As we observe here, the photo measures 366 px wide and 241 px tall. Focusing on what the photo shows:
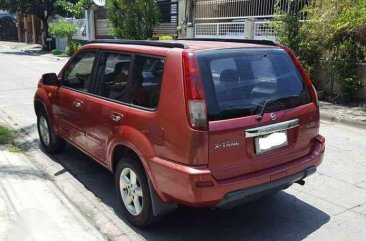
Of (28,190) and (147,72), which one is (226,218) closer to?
(147,72)

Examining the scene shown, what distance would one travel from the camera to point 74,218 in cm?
412

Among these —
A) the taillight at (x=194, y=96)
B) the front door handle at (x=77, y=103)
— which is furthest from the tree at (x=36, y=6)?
the taillight at (x=194, y=96)

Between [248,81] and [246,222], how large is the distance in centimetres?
136

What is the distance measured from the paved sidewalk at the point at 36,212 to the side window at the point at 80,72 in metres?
1.20

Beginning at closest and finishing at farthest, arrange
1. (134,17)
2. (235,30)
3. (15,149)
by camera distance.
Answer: (15,149)
(235,30)
(134,17)

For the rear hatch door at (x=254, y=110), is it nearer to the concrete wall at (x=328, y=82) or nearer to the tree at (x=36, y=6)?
the concrete wall at (x=328, y=82)

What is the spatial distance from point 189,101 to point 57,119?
9.45ft

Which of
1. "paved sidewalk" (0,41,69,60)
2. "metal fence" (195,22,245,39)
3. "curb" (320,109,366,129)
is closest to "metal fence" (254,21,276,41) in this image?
"metal fence" (195,22,245,39)

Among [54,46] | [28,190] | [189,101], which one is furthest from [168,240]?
[54,46]

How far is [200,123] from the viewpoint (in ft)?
10.5

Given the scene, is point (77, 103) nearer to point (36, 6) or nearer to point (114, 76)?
point (114, 76)

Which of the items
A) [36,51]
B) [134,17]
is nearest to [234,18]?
[134,17]

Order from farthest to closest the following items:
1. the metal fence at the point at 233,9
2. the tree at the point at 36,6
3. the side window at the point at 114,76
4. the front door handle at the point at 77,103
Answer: the tree at the point at 36,6
the metal fence at the point at 233,9
the front door handle at the point at 77,103
the side window at the point at 114,76

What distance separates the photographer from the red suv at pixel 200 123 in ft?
10.7
